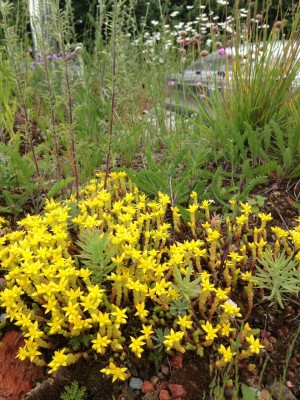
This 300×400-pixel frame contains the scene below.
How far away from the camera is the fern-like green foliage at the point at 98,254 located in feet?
5.75

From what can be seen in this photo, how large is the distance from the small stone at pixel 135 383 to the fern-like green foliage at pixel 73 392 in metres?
0.18

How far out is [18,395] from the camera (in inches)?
65.7

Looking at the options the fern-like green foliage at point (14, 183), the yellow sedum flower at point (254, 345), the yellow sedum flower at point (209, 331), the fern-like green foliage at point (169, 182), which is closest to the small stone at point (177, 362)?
the yellow sedum flower at point (209, 331)

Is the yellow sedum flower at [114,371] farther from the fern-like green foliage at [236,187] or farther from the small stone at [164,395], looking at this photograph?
the fern-like green foliage at [236,187]

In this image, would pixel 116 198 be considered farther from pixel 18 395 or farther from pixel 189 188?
pixel 18 395

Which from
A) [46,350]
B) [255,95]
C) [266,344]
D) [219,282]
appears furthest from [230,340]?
[255,95]

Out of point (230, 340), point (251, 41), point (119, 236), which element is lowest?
point (230, 340)

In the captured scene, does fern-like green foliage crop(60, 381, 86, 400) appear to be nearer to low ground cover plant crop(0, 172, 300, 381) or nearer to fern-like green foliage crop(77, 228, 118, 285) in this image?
low ground cover plant crop(0, 172, 300, 381)

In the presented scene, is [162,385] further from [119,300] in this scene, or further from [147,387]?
[119,300]

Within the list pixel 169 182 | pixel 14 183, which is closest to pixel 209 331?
pixel 169 182

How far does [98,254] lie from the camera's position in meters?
1.76

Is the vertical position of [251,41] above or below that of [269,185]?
above

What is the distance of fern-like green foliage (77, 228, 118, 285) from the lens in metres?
1.75

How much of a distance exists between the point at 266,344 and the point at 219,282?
13.1 inches
